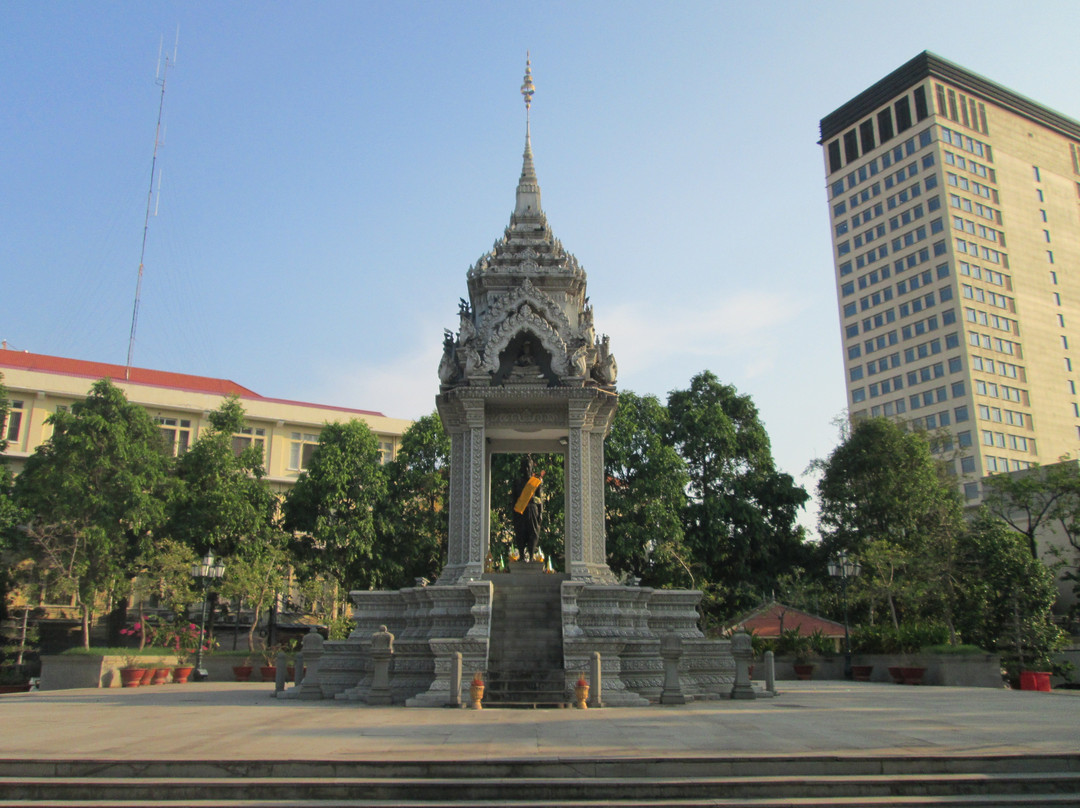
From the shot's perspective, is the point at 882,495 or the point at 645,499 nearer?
the point at 645,499

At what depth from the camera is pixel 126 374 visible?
4747cm

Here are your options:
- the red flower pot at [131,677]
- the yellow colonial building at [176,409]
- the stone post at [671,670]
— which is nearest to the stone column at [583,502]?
the stone post at [671,670]

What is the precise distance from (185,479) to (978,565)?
29.1m

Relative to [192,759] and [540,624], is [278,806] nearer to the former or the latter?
[192,759]

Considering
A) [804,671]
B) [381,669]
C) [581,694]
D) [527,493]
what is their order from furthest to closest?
1. [804,671]
2. [527,493]
3. [381,669]
4. [581,694]

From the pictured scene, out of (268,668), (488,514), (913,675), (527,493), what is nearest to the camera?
(488,514)

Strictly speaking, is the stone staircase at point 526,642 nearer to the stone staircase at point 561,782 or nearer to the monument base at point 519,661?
the monument base at point 519,661

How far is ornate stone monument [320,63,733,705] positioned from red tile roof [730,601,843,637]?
11910mm

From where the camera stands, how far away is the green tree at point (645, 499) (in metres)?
32.5

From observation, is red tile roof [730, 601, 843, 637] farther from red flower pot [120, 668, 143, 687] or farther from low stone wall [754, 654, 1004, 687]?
red flower pot [120, 668, 143, 687]

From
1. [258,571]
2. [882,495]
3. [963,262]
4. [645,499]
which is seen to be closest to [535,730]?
[258,571]

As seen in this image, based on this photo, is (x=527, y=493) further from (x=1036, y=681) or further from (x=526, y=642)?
(x=1036, y=681)

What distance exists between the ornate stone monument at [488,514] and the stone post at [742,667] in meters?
0.46

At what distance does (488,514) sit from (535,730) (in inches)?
288
